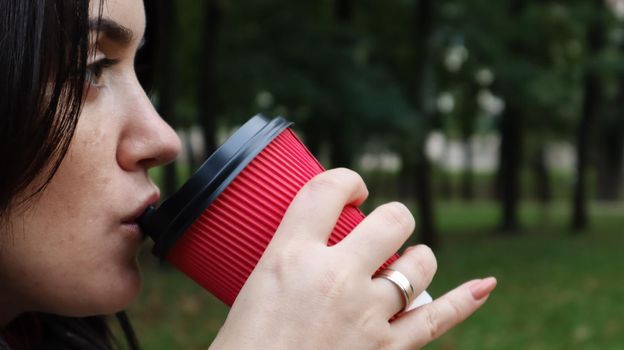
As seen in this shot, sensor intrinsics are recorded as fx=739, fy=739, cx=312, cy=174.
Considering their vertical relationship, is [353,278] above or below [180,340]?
above

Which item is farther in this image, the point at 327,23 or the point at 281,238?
the point at 327,23

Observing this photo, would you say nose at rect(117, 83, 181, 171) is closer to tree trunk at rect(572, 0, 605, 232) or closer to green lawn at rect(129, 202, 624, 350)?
green lawn at rect(129, 202, 624, 350)

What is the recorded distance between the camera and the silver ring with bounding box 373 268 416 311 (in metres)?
1.14

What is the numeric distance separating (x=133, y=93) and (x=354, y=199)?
41 centimetres

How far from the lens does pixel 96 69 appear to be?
1214mm

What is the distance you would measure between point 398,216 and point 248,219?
0.78 feet

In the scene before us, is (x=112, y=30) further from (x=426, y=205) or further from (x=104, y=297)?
(x=426, y=205)

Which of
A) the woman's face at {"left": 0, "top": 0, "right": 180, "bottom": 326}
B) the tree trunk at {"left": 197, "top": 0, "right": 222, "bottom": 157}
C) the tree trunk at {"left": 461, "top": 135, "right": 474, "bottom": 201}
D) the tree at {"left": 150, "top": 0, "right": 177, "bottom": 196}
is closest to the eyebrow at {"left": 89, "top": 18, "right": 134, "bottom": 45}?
the woman's face at {"left": 0, "top": 0, "right": 180, "bottom": 326}

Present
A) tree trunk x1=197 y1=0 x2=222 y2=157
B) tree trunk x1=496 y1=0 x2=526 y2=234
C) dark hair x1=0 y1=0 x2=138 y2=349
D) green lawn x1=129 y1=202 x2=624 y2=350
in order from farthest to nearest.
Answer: tree trunk x1=496 y1=0 x2=526 y2=234, tree trunk x1=197 y1=0 x2=222 y2=157, green lawn x1=129 y1=202 x2=624 y2=350, dark hair x1=0 y1=0 x2=138 y2=349

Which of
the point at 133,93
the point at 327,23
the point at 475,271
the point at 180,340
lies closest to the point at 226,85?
the point at 327,23

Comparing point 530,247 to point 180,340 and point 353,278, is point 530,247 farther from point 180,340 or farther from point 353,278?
point 353,278

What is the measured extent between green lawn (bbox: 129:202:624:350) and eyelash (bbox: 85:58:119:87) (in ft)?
17.0

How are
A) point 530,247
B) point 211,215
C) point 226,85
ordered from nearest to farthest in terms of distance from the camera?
1. point 211,215
2. point 226,85
3. point 530,247

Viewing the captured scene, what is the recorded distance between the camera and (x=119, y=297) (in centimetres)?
123
